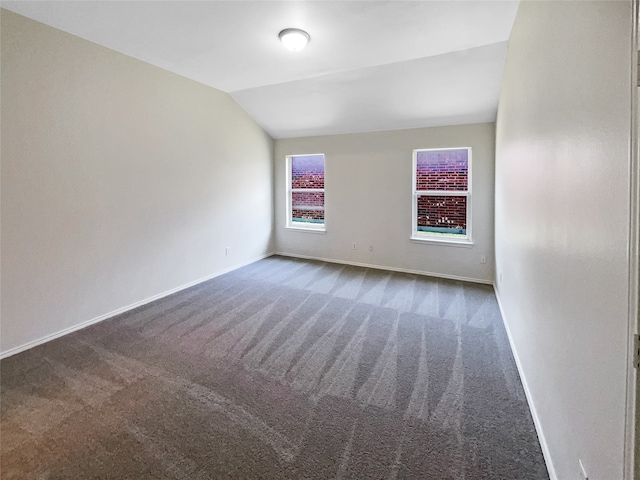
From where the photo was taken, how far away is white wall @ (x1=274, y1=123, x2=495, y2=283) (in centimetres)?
449

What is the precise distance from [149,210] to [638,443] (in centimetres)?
424

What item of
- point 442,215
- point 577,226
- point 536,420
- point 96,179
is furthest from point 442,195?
point 96,179

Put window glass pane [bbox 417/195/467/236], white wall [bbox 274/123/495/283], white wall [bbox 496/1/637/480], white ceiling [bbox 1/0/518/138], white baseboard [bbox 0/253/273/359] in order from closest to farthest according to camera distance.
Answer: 1. white wall [bbox 496/1/637/480]
2. white ceiling [bbox 1/0/518/138]
3. white baseboard [bbox 0/253/273/359]
4. white wall [bbox 274/123/495/283]
5. window glass pane [bbox 417/195/467/236]

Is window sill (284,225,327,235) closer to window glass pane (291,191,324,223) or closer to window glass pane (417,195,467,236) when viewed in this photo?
window glass pane (291,191,324,223)

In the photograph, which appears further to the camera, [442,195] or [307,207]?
[307,207]

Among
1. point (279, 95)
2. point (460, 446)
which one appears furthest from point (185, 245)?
point (460, 446)

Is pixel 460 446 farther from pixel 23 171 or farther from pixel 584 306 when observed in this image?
pixel 23 171

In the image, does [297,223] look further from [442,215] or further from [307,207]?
[442,215]

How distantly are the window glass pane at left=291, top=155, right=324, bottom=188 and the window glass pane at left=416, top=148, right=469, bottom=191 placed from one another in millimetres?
1838

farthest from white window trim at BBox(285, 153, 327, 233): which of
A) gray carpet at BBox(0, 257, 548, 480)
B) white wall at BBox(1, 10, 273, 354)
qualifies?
gray carpet at BBox(0, 257, 548, 480)

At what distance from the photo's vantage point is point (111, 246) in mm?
3332

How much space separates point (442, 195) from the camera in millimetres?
4844

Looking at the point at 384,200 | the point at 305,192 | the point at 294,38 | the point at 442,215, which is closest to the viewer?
the point at 294,38

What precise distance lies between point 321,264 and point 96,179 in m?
3.58
